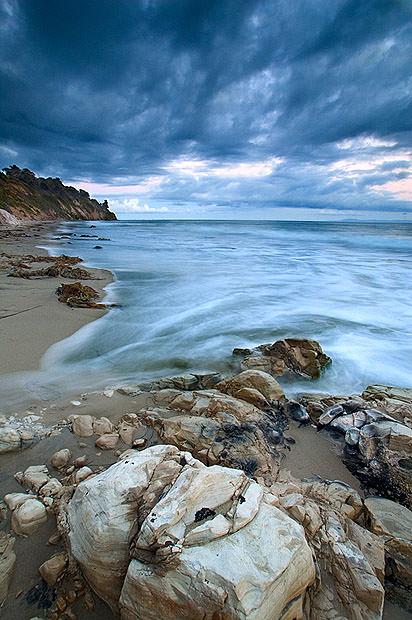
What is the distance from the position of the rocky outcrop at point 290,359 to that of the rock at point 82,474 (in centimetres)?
281

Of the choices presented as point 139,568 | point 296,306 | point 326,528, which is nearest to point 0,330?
point 139,568

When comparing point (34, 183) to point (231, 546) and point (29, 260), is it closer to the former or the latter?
point (29, 260)

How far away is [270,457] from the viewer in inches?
108

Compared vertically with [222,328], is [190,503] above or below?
above

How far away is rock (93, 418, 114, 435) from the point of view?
2.98 metres

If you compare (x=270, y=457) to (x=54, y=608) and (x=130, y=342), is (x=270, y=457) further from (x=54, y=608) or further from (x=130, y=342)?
(x=130, y=342)

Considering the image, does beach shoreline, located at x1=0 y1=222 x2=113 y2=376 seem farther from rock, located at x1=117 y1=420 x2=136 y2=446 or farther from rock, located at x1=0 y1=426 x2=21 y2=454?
rock, located at x1=117 y1=420 x2=136 y2=446

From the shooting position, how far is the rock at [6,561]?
1.76 meters

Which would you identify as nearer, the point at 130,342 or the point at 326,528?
the point at 326,528

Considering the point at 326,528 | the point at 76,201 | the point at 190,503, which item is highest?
the point at 76,201

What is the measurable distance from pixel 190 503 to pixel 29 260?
40.8 ft

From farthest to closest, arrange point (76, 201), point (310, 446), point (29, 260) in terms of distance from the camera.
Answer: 1. point (76, 201)
2. point (29, 260)
3. point (310, 446)

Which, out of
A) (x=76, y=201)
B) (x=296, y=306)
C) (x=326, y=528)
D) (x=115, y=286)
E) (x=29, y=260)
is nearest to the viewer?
(x=326, y=528)

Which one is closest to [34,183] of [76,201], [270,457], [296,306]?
[76,201]
